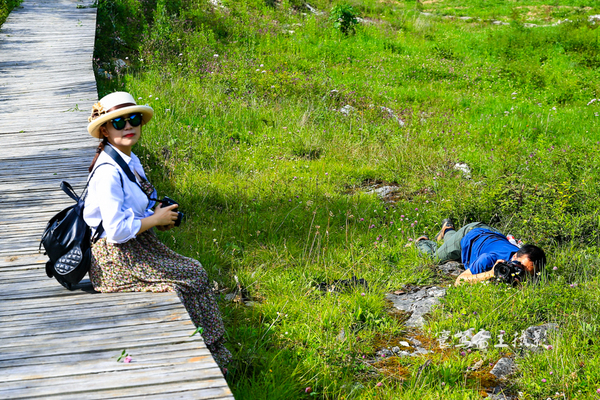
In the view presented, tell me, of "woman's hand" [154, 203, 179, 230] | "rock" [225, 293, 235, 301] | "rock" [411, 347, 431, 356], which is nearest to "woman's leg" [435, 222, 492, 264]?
"rock" [411, 347, 431, 356]

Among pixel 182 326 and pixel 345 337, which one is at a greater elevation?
pixel 182 326

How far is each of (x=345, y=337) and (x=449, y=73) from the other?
33.1 feet

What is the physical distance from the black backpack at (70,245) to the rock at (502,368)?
291cm

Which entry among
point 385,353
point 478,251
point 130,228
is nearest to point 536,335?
point 385,353

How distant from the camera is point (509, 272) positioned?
15.2 feet

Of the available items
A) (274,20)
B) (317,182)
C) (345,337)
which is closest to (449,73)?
(274,20)

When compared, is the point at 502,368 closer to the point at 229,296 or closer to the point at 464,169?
the point at 229,296

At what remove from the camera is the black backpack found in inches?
126

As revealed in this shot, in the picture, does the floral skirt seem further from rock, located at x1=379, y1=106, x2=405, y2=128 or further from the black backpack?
rock, located at x1=379, y1=106, x2=405, y2=128

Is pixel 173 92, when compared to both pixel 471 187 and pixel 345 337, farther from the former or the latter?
pixel 345 337

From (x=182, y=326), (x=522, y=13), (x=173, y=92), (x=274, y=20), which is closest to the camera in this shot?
(x=182, y=326)

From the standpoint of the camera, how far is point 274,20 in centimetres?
1488

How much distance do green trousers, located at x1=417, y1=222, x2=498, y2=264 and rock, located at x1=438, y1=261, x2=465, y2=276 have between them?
5 cm

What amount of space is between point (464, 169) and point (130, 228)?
18.0ft
